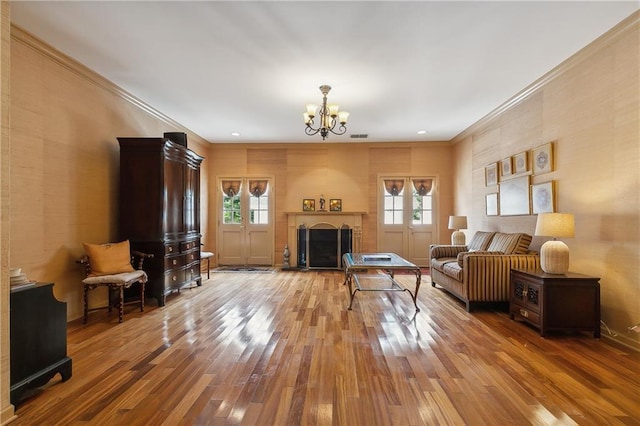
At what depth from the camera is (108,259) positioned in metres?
3.57

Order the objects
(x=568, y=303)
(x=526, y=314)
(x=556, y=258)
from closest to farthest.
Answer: (x=568, y=303), (x=556, y=258), (x=526, y=314)

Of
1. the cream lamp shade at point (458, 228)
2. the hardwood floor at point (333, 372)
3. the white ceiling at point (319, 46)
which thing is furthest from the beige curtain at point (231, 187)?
the cream lamp shade at point (458, 228)

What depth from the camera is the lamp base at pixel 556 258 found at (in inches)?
123

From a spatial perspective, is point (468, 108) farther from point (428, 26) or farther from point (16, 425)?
point (16, 425)

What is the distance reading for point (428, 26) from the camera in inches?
112

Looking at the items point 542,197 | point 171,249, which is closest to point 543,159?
point 542,197

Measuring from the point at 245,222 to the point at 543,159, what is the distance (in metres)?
6.00

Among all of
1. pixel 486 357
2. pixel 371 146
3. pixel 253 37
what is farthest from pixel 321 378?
pixel 371 146

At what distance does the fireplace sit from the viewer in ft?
23.2

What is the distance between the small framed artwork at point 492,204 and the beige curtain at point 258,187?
4825mm

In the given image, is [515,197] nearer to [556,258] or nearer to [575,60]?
[556,258]

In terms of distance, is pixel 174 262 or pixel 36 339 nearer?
pixel 36 339

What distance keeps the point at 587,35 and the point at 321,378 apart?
407cm

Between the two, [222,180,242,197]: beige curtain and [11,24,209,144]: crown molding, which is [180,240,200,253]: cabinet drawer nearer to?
[11,24,209,144]: crown molding
